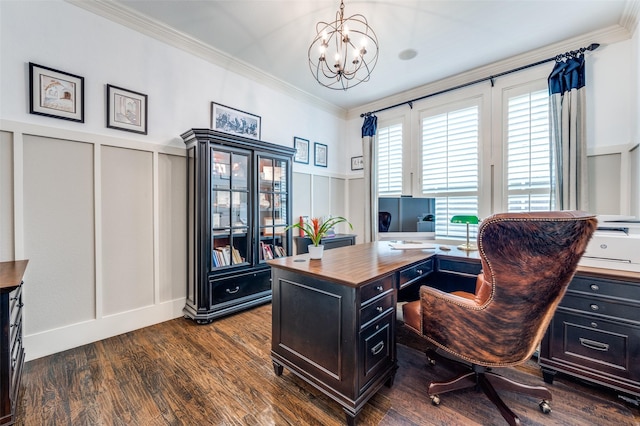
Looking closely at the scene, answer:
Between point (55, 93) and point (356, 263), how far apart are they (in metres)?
2.70

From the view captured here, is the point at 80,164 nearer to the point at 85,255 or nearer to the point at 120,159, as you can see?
the point at 120,159

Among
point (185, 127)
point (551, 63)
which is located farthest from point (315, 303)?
point (551, 63)

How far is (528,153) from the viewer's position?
308cm

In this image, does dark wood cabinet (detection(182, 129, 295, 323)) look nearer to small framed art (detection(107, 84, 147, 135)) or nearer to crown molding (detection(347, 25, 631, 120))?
small framed art (detection(107, 84, 147, 135))

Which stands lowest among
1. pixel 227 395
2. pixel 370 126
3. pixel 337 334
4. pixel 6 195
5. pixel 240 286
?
pixel 227 395

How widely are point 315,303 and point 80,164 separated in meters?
2.29

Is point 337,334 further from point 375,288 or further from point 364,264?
point 364,264

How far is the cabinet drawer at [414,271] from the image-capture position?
5.71 ft

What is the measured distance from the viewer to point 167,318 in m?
2.69

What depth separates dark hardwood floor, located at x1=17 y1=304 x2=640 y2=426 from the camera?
1.43 m

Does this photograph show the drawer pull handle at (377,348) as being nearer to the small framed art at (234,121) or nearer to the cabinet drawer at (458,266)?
the cabinet drawer at (458,266)

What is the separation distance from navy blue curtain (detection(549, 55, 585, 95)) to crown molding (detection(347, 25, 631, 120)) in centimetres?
20

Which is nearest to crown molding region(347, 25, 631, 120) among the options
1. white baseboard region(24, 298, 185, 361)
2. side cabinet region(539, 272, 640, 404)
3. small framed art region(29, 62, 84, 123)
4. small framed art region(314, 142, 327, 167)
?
small framed art region(314, 142, 327, 167)

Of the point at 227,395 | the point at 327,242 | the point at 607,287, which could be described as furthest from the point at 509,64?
the point at 227,395
